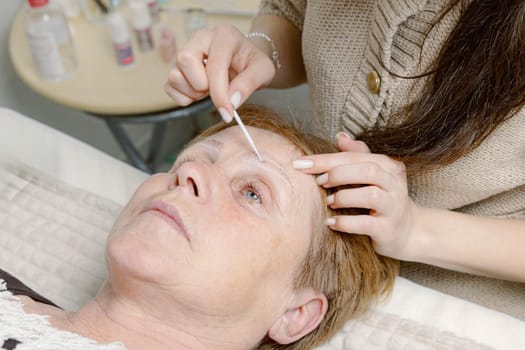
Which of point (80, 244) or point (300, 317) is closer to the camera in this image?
point (300, 317)

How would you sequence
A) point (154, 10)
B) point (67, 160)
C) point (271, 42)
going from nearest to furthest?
1. point (271, 42)
2. point (67, 160)
3. point (154, 10)

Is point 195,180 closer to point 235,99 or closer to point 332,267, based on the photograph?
point 235,99

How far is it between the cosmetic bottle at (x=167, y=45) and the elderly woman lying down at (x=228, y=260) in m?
0.68

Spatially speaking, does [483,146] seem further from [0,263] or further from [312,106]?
[0,263]

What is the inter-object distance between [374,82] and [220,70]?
0.82ft

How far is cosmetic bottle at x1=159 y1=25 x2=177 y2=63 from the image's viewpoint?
1.59 meters

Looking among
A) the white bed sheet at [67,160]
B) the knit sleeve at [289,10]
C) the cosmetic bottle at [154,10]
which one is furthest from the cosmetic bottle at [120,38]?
the knit sleeve at [289,10]

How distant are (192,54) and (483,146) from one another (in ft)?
1.52

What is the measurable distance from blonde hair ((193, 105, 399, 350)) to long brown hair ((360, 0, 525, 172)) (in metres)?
0.15

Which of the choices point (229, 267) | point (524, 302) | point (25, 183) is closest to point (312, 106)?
point (229, 267)

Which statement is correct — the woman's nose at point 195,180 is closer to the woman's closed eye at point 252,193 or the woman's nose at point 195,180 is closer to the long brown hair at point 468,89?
the woman's closed eye at point 252,193

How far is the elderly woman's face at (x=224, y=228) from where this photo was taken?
811 mm

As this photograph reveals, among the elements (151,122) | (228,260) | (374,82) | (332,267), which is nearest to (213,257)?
(228,260)

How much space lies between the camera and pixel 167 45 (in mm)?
1592
